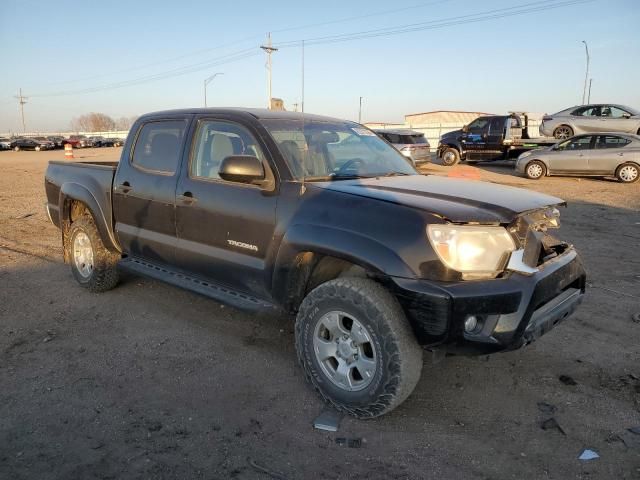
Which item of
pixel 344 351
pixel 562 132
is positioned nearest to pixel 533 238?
pixel 344 351

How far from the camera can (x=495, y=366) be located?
3760mm

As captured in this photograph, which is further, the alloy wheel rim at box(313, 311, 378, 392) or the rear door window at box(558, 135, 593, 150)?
the rear door window at box(558, 135, 593, 150)

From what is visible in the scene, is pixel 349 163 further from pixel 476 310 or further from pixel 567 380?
pixel 567 380

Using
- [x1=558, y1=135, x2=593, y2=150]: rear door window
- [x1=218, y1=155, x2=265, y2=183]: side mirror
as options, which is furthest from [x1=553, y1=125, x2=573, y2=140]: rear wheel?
[x1=218, y1=155, x2=265, y2=183]: side mirror

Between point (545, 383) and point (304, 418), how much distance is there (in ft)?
5.67

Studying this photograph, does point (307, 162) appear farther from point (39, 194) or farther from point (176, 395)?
point (39, 194)

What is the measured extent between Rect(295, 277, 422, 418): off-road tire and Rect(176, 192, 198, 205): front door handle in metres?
1.42

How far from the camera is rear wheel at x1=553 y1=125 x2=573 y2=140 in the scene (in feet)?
60.7

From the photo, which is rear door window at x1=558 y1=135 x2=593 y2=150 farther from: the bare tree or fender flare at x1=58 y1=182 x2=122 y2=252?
the bare tree

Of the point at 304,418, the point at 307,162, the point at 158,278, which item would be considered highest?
the point at 307,162

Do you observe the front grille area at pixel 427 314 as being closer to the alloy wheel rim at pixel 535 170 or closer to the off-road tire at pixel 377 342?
the off-road tire at pixel 377 342

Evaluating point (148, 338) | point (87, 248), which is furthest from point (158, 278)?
point (87, 248)

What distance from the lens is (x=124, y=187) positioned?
4.69m

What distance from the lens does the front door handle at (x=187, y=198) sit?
13.0ft
